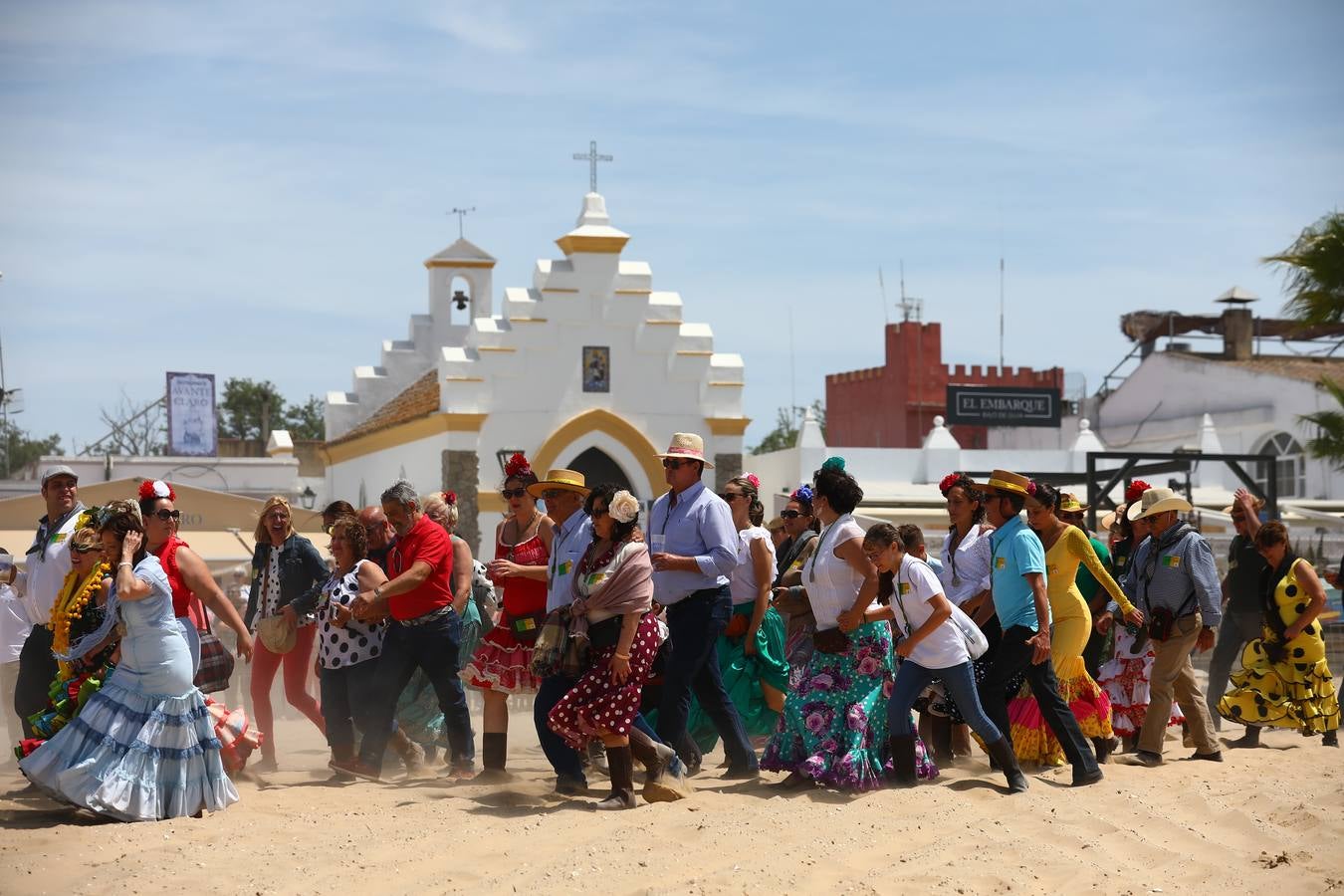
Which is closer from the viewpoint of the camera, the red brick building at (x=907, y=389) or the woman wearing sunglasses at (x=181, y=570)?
the woman wearing sunglasses at (x=181, y=570)

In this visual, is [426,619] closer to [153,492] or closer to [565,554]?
[565,554]

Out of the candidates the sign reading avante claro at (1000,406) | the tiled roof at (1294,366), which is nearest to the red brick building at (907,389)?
the sign reading avante claro at (1000,406)

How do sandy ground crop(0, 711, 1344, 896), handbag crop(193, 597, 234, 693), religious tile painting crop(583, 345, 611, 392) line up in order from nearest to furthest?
sandy ground crop(0, 711, 1344, 896) < handbag crop(193, 597, 234, 693) < religious tile painting crop(583, 345, 611, 392)

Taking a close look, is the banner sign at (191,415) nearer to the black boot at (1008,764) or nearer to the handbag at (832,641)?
the handbag at (832,641)

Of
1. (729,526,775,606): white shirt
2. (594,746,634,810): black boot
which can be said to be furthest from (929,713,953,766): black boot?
(594,746,634,810): black boot

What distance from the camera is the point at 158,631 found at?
24.9 feet

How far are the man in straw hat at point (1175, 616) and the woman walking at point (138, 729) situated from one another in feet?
17.2

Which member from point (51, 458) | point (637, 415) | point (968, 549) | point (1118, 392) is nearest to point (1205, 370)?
point (1118, 392)

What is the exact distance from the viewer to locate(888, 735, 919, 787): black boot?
8.14m

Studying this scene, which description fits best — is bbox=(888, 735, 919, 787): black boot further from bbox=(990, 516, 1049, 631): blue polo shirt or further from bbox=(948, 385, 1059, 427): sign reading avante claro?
bbox=(948, 385, 1059, 427): sign reading avante claro

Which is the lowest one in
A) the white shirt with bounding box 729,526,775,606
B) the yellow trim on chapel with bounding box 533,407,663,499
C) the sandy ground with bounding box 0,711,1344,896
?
the sandy ground with bounding box 0,711,1344,896

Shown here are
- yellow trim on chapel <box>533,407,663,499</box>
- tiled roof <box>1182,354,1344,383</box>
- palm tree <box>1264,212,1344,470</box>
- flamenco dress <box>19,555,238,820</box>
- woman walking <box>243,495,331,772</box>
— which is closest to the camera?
flamenco dress <box>19,555,238,820</box>

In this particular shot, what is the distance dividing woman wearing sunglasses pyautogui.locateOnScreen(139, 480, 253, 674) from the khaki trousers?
5156mm

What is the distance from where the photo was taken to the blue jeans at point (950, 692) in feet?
26.4
